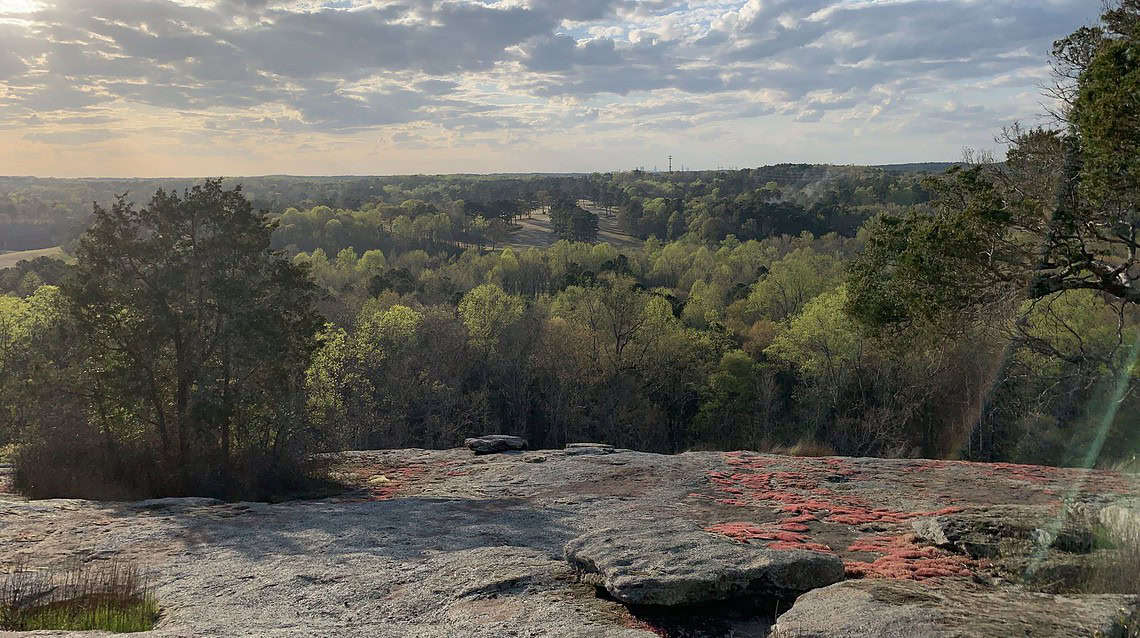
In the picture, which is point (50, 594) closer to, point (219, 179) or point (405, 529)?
point (405, 529)

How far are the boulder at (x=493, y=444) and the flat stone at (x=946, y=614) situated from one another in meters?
16.9

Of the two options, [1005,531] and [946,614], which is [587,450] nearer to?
[1005,531]

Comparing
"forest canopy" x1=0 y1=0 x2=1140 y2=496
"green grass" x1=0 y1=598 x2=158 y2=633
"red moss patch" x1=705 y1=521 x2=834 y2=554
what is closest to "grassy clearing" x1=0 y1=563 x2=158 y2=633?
"green grass" x1=0 y1=598 x2=158 y2=633

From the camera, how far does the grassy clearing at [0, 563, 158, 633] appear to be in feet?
28.6

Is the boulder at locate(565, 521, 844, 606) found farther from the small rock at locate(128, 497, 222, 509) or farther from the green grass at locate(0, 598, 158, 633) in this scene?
the small rock at locate(128, 497, 222, 509)

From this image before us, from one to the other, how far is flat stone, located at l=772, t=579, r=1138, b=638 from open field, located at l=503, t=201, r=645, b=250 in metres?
104

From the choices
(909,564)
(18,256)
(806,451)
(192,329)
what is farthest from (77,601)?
(18,256)

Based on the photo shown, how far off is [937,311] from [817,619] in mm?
7943

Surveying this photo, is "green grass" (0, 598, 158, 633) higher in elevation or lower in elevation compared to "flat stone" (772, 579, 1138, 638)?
lower

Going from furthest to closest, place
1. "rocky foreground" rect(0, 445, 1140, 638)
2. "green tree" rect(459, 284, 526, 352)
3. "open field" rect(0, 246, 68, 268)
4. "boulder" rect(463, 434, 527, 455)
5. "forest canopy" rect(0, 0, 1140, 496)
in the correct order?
"open field" rect(0, 246, 68, 268) < "green tree" rect(459, 284, 526, 352) < "boulder" rect(463, 434, 527, 455) < "forest canopy" rect(0, 0, 1140, 496) < "rocky foreground" rect(0, 445, 1140, 638)

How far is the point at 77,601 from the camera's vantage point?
9297 millimetres

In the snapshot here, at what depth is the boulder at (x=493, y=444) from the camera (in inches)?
938

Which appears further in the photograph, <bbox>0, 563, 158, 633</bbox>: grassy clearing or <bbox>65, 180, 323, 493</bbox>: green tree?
<bbox>65, 180, 323, 493</bbox>: green tree

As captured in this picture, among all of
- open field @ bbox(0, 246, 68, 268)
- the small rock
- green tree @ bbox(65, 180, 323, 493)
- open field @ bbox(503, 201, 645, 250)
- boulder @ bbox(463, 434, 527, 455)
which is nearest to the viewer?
the small rock
